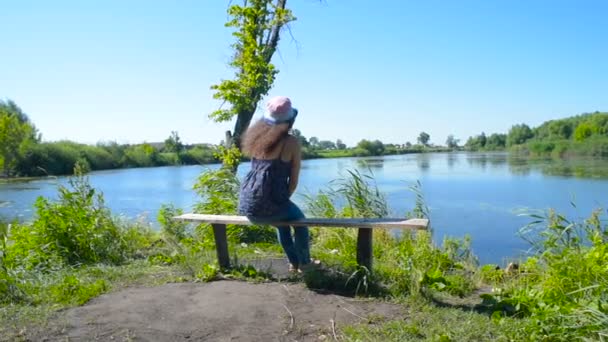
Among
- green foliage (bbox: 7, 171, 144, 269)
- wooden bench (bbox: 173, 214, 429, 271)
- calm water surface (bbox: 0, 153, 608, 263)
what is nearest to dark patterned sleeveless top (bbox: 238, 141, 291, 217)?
wooden bench (bbox: 173, 214, 429, 271)

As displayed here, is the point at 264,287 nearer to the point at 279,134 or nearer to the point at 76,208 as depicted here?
the point at 279,134

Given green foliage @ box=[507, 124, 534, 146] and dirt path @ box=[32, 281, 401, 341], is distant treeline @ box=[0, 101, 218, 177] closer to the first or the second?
dirt path @ box=[32, 281, 401, 341]

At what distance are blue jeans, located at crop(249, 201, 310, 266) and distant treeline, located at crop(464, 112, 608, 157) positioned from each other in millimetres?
35422

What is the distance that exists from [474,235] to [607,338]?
A: 7796 millimetres

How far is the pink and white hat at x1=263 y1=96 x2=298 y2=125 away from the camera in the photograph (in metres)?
3.84

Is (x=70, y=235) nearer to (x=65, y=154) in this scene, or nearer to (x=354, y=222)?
(x=354, y=222)

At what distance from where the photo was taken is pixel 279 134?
3846mm

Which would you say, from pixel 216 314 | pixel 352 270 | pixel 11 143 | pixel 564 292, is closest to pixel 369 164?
pixel 352 270

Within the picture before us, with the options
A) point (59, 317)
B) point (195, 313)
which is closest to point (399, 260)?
point (195, 313)

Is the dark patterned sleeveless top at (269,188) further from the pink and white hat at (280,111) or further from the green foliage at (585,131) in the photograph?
the green foliage at (585,131)

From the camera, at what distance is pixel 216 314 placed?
323cm

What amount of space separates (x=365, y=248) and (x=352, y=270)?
304mm

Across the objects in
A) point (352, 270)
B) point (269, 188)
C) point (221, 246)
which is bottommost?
point (352, 270)

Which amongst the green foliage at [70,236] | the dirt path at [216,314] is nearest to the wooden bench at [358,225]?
the dirt path at [216,314]
